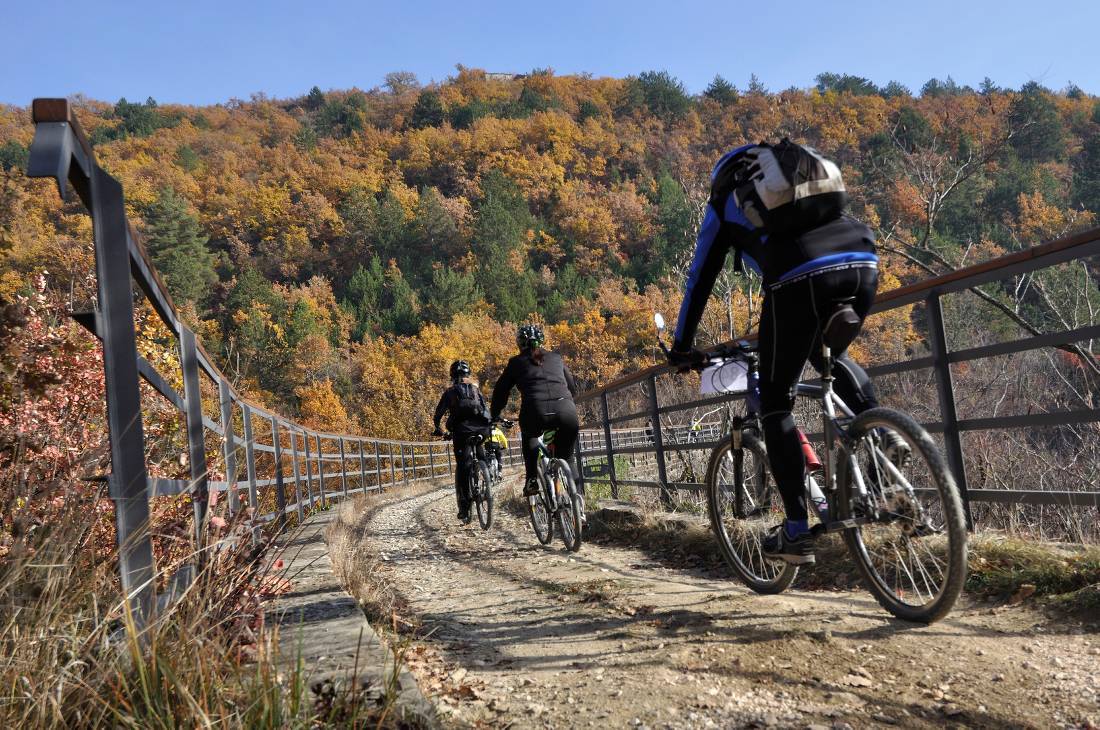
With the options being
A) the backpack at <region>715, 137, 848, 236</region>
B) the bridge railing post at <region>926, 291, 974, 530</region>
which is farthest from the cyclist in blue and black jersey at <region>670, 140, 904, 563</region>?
the bridge railing post at <region>926, 291, 974, 530</region>

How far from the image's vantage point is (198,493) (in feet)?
8.98

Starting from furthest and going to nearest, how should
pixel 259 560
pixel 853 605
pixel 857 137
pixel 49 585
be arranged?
pixel 857 137 → pixel 853 605 → pixel 259 560 → pixel 49 585

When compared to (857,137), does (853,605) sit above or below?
below

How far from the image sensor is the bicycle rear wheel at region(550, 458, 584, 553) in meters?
5.77

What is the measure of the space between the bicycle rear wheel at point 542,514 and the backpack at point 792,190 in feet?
12.4

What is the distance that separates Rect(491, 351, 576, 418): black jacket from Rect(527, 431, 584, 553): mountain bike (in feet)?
1.08

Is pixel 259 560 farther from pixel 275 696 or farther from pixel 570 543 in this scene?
pixel 570 543

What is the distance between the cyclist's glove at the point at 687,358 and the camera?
11.9 feet

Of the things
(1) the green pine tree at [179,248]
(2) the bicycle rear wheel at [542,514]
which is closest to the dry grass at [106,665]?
(2) the bicycle rear wheel at [542,514]

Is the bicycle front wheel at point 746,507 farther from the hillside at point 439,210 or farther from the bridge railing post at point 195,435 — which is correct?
the hillside at point 439,210

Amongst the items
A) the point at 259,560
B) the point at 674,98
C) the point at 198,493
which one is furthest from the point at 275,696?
the point at 674,98

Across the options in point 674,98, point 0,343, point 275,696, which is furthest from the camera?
point 674,98

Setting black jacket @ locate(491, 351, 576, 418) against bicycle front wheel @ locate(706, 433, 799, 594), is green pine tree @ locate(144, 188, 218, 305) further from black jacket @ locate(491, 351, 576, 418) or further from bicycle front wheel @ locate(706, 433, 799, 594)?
bicycle front wheel @ locate(706, 433, 799, 594)

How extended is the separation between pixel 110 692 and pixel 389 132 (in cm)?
10159
